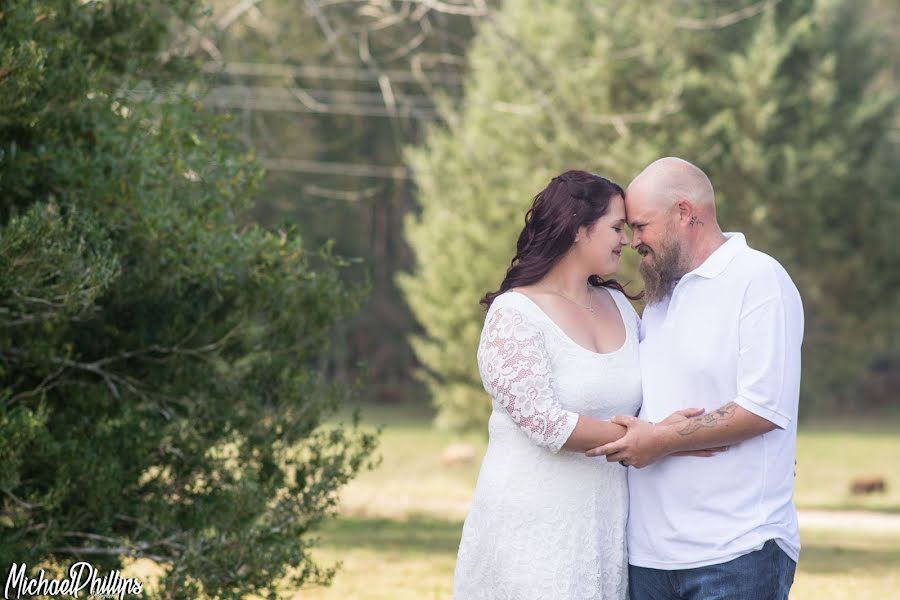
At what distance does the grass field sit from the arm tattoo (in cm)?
335

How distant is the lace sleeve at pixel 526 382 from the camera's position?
4.08m

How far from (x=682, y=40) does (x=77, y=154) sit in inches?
737

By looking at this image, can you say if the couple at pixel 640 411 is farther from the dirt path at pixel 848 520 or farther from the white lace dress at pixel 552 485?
the dirt path at pixel 848 520

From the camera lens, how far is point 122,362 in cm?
618

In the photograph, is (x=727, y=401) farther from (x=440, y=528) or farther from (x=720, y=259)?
(x=440, y=528)

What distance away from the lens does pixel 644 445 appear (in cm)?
404

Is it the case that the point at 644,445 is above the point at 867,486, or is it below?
below

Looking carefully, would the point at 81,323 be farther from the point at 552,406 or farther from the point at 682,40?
the point at 682,40

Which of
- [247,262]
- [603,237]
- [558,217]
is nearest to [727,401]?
[603,237]

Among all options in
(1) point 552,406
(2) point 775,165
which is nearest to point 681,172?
(1) point 552,406

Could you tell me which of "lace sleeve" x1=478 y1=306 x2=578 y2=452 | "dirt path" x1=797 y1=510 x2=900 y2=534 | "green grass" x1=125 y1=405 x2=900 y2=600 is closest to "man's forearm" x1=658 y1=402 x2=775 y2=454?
"lace sleeve" x1=478 y1=306 x2=578 y2=452

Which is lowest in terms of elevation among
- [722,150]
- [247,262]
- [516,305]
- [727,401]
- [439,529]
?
[727,401]
